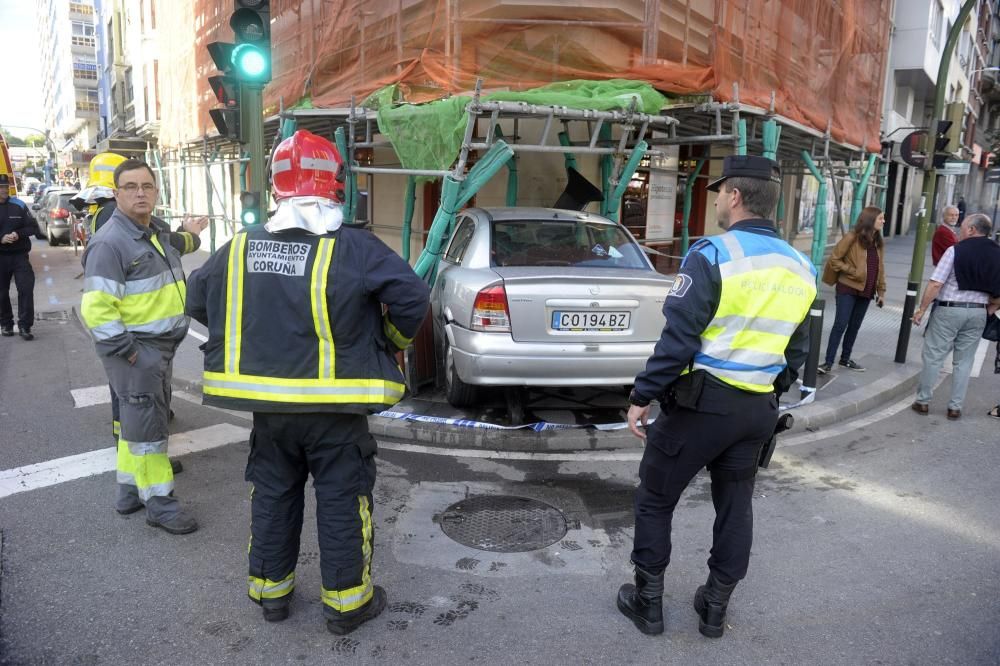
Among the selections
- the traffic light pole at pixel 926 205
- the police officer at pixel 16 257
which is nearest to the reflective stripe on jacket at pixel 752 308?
the traffic light pole at pixel 926 205

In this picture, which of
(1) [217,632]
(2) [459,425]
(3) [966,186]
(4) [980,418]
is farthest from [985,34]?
(1) [217,632]

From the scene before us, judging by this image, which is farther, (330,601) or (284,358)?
(330,601)

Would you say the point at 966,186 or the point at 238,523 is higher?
the point at 966,186

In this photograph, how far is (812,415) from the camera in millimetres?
6156

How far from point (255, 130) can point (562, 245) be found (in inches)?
113

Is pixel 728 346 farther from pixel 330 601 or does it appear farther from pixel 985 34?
pixel 985 34

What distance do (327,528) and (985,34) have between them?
51799 millimetres

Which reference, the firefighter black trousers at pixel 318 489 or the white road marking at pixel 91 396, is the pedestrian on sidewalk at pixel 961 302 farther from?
the white road marking at pixel 91 396

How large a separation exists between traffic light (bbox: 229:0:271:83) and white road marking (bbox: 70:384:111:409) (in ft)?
10.1

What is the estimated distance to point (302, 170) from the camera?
108 inches

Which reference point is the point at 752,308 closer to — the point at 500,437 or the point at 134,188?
the point at 500,437

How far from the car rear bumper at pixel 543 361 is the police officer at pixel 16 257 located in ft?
21.6

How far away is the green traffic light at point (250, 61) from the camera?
6008mm

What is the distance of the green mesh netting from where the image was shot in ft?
23.1
